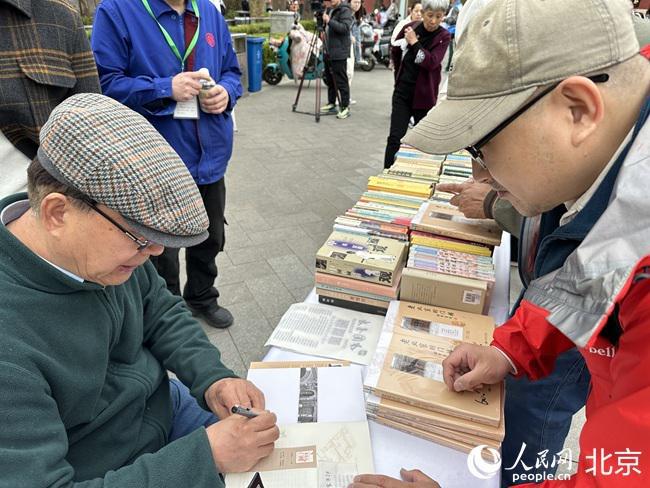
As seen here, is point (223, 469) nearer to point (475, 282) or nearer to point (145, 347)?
point (145, 347)

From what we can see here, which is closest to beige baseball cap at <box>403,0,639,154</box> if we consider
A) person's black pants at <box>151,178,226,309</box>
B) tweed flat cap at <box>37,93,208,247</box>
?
tweed flat cap at <box>37,93,208,247</box>

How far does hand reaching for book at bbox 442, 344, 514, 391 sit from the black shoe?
5.99 ft

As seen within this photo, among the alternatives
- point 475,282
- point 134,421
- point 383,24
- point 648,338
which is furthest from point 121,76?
point 383,24

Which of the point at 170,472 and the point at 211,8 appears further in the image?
the point at 211,8

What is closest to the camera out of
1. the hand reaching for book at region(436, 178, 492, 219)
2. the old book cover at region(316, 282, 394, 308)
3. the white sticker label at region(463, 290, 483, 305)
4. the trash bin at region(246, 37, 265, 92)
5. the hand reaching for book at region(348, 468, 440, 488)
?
the hand reaching for book at region(348, 468, 440, 488)

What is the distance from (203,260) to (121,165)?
1842 mm

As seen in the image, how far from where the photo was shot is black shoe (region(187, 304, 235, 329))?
8.98 feet

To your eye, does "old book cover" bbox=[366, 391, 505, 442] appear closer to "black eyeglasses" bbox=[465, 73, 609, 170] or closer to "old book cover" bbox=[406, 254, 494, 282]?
"old book cover" bbox=[406, 254, 494, 282]

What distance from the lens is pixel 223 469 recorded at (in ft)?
3.25

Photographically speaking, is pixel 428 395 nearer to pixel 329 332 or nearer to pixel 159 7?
pixel 329 332

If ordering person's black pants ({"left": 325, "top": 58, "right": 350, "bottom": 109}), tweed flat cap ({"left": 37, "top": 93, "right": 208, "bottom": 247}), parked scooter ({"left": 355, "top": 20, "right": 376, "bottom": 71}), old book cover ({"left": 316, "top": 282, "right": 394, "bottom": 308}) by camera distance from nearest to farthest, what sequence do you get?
tweed flat cap ({"left": 37, "top": 93, "right": 208, "bottom": 247}) → old book cover ({"left": 316, "top": 282, "right": 394, "bottom": 308}) → person's black pants ({"left": 325, "top": 58, "right": 350, "bottom": 109}) → parked scooter ({"left": 355, "top": 20, "right": 376, "bottom": 71})

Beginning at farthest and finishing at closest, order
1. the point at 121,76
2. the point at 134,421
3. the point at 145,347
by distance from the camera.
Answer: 1. the point at 121,76
2. the point at 145,347
3. the point at 134,421

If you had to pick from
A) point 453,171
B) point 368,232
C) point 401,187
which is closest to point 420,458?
point 368,232

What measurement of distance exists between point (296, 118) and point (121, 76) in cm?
541
